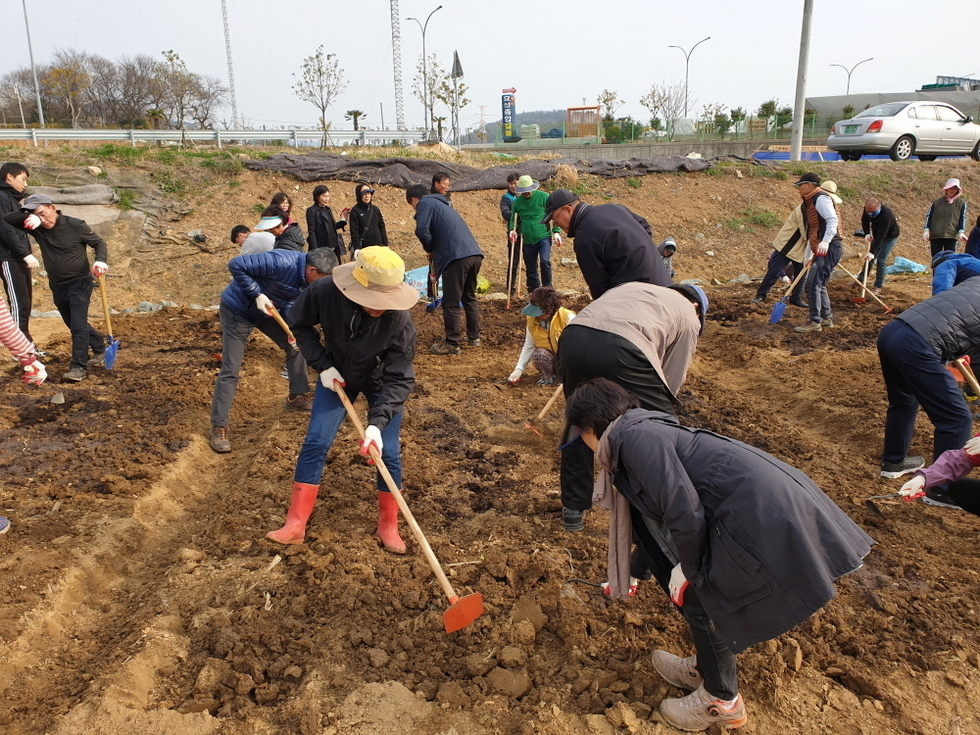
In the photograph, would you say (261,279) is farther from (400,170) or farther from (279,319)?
(400,170)

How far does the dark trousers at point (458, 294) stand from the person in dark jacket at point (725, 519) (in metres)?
5.03

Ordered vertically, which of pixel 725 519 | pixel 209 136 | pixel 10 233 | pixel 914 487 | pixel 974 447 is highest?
pixel 209 136

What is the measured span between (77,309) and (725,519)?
628cm

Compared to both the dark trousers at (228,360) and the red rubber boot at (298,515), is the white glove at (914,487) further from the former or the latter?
the dark trousers at (228,360)

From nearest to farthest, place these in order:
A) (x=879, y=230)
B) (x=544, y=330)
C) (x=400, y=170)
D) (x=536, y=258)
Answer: (x=544, y=330) → (x=536, y=258) → (x=879, y=230) → (x=400, y=170)

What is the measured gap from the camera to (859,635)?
3.12 m

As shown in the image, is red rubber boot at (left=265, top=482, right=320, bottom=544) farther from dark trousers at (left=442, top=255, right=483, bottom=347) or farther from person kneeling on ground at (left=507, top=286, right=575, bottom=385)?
dark trousers at (left=442, top=255, right=483, bottom=347)

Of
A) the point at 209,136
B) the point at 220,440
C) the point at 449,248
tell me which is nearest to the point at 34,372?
the point at 220,440

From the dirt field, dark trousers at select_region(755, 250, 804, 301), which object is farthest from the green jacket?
dark trousers at select_region(755, 250, 804, 301)

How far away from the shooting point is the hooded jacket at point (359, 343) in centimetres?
360

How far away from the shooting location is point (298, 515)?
151 inches

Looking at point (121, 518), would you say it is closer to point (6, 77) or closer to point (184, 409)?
point (184, 409)

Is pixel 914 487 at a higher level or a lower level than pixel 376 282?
lower

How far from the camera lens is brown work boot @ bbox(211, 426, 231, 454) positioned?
5398 mm
